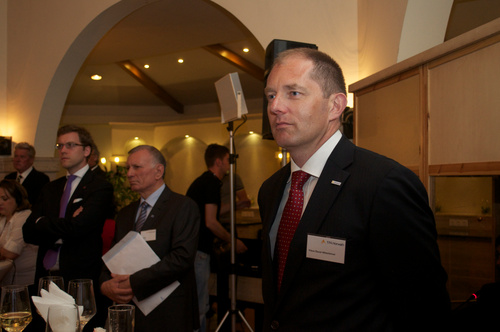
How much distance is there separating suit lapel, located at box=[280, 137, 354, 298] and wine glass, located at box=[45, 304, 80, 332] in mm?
547

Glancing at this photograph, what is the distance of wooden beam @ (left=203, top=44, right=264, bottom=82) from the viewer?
8.41m

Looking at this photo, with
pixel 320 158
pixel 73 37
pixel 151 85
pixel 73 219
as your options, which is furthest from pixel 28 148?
pixel 151 85

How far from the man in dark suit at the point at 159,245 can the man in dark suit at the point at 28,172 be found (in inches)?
97.9

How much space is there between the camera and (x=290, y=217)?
1.32 meters

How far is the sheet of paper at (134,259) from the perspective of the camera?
7.52 ft

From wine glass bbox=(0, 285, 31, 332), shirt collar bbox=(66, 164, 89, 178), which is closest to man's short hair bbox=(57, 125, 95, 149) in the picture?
shirt collar bbox=(66, 164, 89, 178)

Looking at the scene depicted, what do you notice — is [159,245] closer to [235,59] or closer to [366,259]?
[366,259]

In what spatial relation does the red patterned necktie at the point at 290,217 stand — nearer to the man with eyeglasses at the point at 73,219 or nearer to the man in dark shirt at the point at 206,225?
the man with eyeglasses at the point at 73,219

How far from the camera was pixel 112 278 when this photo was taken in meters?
2.43

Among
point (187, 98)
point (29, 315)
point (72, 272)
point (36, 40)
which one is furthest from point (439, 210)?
point (187, 98)

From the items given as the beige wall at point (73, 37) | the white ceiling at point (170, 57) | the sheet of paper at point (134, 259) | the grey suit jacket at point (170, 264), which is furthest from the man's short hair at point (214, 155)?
the sheet of paper at point (134, 259)

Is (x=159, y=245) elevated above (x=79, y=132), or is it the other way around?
(x=79, y=132)

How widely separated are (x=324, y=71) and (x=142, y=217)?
160 cm

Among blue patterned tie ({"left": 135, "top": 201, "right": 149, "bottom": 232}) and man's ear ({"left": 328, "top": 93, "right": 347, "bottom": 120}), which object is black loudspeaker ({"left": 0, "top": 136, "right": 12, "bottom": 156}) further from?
man's ear ({"left": 328, "top": 93, "right": 347, "bottom": 120})
